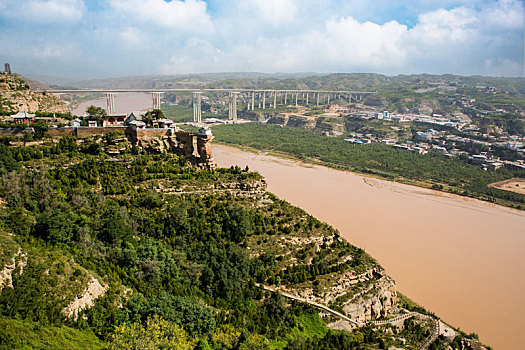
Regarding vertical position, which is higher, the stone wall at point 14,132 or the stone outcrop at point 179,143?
the stone wall at point 14,132

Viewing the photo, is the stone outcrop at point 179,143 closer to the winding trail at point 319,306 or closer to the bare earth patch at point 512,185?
the winding trail at point 319,306

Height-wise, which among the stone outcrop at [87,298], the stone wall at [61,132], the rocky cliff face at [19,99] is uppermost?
the rocky cliff face at [19,99]

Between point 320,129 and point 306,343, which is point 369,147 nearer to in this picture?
point 320,129

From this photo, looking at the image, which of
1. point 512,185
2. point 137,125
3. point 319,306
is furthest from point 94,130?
point 512,185

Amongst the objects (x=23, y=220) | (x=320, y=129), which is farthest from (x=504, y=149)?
(x=23, y=220)

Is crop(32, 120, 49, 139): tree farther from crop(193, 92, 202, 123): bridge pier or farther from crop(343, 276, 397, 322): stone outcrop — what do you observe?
crop(193, 92, 202, 123): bridge pier

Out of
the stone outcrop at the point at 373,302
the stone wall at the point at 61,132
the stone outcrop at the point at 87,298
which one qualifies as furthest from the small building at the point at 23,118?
the stone outcrop at the point at 373,302

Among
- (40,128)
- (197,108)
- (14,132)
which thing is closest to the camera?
(14,132)

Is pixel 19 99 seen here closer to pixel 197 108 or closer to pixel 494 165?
pixel 494 165
